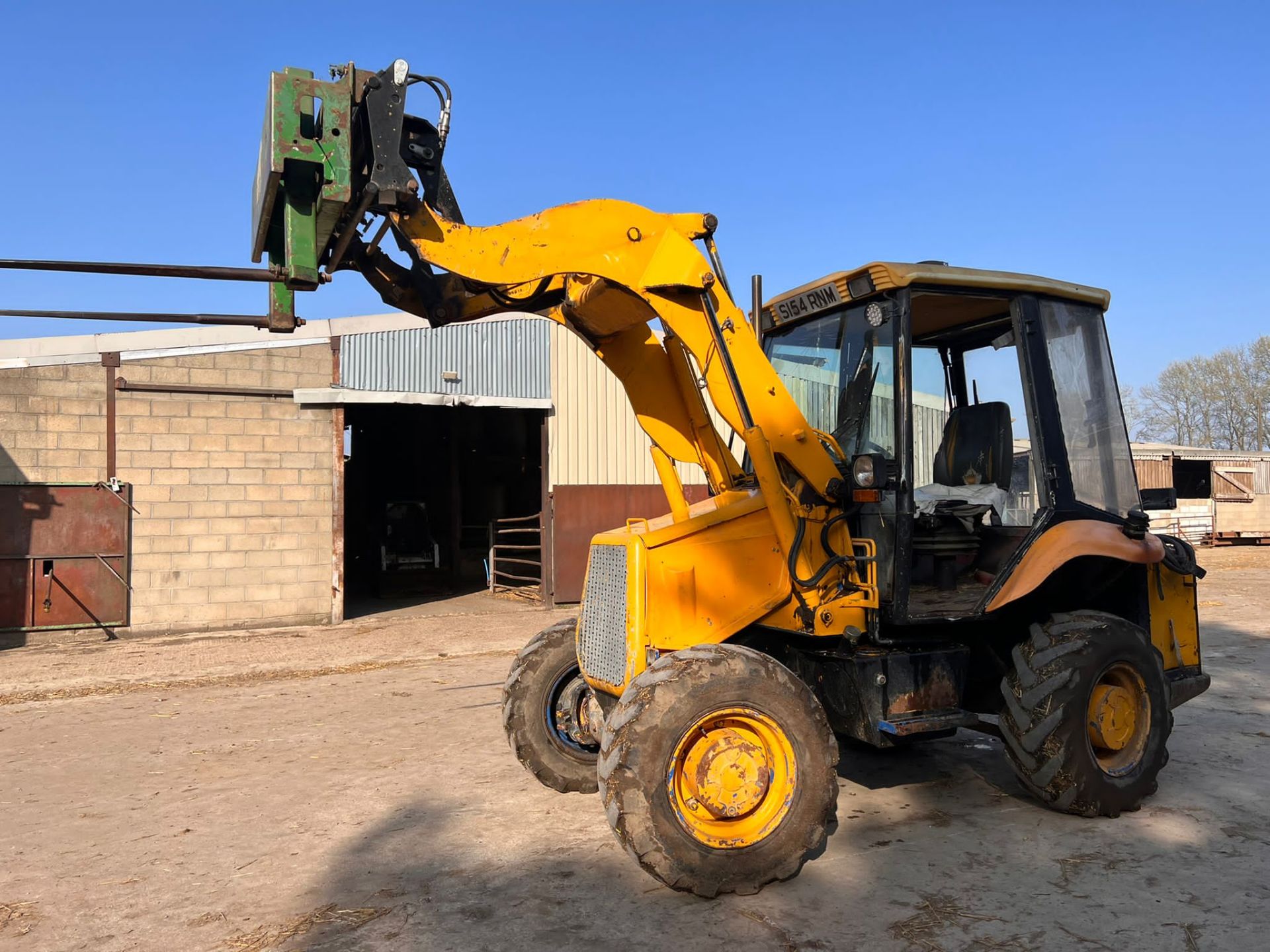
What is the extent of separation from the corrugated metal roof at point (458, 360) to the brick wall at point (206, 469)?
64 cm

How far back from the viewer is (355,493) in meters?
22.2

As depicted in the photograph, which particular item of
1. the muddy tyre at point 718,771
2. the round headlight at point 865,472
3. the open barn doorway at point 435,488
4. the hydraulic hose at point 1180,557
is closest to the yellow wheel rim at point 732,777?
the muddy tyre at point 718,771

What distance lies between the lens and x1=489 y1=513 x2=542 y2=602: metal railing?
18344 mm

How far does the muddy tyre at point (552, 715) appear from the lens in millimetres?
5336

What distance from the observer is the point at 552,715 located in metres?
5.43

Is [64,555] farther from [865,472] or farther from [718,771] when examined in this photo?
[865,472]

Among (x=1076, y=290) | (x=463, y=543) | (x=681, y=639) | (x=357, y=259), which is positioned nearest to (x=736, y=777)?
(x=681, y=639)

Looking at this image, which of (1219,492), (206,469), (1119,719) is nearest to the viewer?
(1119,719)

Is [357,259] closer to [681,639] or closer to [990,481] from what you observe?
[681,639]

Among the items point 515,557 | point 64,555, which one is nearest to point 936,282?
point 64,555

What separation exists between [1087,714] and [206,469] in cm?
1198

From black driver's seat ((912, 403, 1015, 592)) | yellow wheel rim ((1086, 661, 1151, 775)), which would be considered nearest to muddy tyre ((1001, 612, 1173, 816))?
yellow wheel rim ((1086, 661, 1151, 775))

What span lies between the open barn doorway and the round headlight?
52.7 feet

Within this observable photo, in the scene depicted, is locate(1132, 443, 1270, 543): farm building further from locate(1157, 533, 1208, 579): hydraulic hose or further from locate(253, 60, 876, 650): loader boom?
locate(253, 60, 876, 650): loader boom
